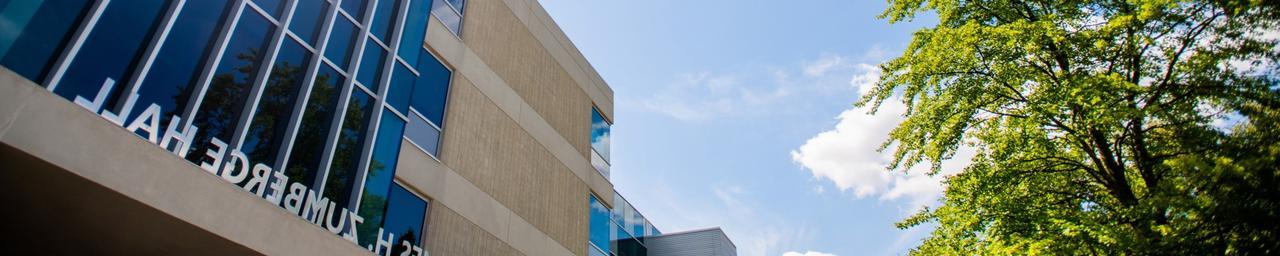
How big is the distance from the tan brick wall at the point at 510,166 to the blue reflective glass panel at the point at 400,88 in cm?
120

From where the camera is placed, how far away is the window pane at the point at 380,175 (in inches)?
457

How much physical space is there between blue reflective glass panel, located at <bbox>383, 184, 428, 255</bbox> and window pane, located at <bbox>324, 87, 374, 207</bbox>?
200 cm

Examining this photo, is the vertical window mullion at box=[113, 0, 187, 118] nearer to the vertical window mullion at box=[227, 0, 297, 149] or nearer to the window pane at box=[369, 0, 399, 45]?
the vertical window mullion at box=[227, 0, 297, 149]

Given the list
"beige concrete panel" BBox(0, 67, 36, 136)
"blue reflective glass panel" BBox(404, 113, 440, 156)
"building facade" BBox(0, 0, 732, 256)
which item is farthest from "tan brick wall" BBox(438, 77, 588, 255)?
"beige concrete panel" BBox(0, 67, 36, 136)

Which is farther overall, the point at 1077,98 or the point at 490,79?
the point at 490,79

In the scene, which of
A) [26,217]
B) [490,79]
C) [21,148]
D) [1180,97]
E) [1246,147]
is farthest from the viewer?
[490,79]

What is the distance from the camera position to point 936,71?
14461mm

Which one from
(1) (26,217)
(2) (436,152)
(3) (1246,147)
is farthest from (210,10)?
(3) (1246,147)

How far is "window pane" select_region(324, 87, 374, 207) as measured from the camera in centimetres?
1031

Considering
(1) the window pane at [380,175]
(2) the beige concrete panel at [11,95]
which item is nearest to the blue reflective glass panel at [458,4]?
(1) the window pane at [380,175]

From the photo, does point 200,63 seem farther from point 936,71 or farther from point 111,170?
point 936,71

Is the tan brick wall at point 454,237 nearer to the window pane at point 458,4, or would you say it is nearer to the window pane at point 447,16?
the window pane at point 447,16

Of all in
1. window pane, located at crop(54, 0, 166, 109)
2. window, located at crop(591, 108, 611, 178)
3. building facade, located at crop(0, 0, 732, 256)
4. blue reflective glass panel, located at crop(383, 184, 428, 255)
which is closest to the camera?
building facade, located at crop(0, 0, 732, 256)

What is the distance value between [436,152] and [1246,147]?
13.0 meters
